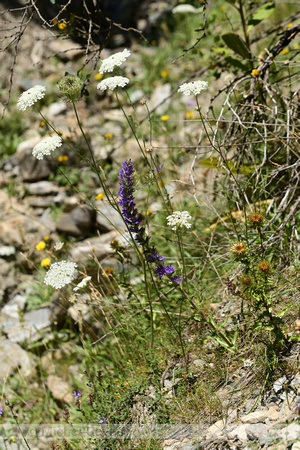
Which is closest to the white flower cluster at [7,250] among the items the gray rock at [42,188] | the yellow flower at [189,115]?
the gray rock at [42,188]

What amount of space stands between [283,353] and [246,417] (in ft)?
1.15

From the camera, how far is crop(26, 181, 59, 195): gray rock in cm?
503

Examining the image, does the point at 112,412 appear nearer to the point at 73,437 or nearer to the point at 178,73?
the point at 73,437

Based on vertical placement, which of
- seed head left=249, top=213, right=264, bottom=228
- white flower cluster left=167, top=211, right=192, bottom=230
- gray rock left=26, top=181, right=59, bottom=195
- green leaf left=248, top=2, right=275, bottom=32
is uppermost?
green leaf left=248, top=2, right=275, bottom=32

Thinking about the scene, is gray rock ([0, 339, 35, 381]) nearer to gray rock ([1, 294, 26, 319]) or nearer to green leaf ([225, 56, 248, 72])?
gray rock ([1, 294, 26, 319])

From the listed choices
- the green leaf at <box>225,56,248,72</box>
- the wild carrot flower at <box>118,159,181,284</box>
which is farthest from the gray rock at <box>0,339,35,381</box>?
the green leaf at <box>225,56,248,72</box>

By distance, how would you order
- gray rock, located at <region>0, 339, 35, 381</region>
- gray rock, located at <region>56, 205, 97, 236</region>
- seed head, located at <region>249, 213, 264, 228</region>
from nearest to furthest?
1. seed head, located at <region>249, 213, 264, 228</region>
2. gray rock, located at <region>0, 339, 35, 381</region>
3. gray rock, located at <region>56, 205, 97, 236</region>

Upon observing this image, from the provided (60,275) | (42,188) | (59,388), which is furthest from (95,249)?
(60,275)

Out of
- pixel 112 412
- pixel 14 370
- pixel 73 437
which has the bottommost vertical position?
pixel 14 370

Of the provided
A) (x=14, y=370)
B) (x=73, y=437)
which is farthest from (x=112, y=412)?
(x=14, y=370)

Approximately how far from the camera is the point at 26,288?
4332 mm

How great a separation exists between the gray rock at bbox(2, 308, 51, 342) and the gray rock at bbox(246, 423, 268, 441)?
236cm

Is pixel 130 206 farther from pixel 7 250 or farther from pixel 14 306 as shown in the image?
pixel 7 250

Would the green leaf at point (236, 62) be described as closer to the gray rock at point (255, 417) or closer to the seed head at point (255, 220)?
the seed head at point (255, 220)
